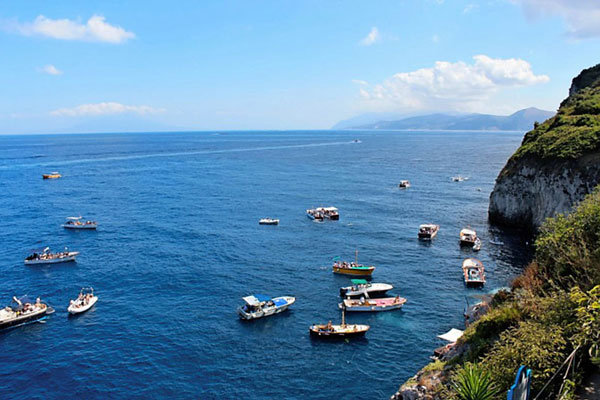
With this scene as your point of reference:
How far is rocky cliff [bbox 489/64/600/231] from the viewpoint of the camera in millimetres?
67812

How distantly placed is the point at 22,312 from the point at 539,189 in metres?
84.8

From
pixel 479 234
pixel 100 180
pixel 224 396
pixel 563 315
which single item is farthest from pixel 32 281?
pixel 100 180

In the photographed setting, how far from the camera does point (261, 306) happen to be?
51906 millimetres

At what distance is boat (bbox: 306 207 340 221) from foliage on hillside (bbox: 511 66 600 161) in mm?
40704

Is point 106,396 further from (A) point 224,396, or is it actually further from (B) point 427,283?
(B) point 427,283

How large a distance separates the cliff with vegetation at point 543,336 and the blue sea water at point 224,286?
40.6 ft

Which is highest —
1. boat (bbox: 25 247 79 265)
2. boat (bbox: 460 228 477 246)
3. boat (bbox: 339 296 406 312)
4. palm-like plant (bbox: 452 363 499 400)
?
palm-like plant (bbox: 452 363 499 400)

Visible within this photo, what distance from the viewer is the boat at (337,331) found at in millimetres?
46438

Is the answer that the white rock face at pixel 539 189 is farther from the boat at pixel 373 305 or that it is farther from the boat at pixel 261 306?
the boat at pixel 261 306

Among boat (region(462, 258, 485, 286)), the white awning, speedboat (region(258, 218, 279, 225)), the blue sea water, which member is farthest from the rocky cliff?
speedboat (region(258, 218, 279, 225))

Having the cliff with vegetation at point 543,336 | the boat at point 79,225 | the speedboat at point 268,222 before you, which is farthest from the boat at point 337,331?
the boat at point 79,225

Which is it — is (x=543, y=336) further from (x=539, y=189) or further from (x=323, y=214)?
(x=323, y=214)

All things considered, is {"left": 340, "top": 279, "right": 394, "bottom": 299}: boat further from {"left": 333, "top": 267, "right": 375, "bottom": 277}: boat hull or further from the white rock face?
the white rock face

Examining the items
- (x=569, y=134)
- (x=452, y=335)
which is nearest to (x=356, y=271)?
(x=452, y=335)
